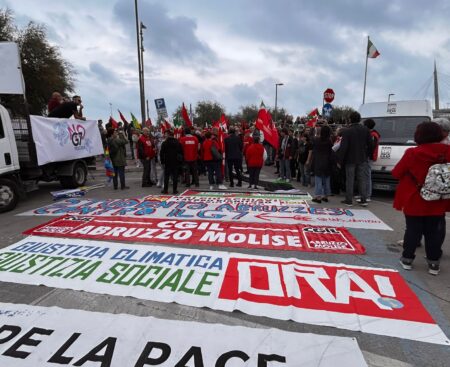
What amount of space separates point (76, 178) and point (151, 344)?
8860 millimetres

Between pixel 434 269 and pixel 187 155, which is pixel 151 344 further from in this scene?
pixel 187 155

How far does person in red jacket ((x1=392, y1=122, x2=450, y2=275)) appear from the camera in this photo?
3674mm

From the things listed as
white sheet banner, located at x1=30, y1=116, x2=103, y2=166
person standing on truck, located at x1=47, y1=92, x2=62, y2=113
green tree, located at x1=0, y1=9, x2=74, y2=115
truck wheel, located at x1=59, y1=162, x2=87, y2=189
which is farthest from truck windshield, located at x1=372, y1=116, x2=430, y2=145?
green tree, located at x1=0, y1=9, x2=74, y2=115

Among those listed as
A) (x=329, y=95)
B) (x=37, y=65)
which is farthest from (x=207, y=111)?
(x=329, y=95)

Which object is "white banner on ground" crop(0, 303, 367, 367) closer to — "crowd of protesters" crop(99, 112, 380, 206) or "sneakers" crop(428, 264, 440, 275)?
"sneakers" crop(428, 264, 440, 275)

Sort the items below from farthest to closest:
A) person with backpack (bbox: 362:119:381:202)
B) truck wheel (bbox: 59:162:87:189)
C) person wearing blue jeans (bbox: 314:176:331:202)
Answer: truck wheel (bbox: 59:162:87:189) → person wearing blue jeans (bbox: 314:176:331:202) → person with backpack (bbox: 362:119:381:202)

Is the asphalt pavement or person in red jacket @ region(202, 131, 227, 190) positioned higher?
person in red jacket @ region(202, 131, 227, 190)

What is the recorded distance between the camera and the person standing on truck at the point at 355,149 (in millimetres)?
7180

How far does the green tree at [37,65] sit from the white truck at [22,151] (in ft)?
57.6

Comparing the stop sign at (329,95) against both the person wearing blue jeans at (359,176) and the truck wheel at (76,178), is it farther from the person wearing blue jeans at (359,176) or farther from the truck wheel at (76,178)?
the truck wheel at (76,178)

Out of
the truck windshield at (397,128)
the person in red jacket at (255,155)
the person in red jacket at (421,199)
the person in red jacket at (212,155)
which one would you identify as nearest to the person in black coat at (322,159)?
the person in red jacket at (255,155)

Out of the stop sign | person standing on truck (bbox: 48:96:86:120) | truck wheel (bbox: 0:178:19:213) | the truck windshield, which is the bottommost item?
truck wheel (bbox: 0:178:19:213)

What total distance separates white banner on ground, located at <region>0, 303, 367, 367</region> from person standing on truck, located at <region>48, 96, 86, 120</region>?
875cm

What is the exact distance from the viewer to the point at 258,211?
6.91 metres
